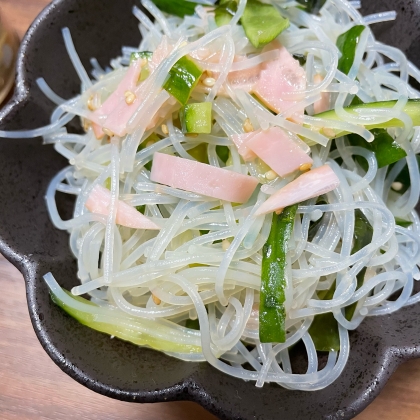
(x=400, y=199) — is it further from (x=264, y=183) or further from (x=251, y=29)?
(x=251, y=29)

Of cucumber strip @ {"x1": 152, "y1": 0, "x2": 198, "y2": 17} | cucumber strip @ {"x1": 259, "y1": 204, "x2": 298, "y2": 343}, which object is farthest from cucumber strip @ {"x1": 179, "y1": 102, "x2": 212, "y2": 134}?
cucumber strip @ {"x1": 152, "y1": 0, "x2": 198, "y2": 17}

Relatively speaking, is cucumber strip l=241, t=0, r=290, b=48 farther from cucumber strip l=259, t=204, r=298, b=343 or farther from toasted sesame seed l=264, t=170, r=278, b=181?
cucumber strip l=259, t=204, r=298, b=343

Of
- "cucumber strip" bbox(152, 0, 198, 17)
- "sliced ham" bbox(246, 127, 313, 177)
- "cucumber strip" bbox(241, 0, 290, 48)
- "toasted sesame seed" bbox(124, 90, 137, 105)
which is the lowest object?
"sliced ham" bbox(246, 127, 313, 177)

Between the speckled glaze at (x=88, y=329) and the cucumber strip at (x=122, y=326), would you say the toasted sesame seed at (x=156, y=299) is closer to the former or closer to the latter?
the cucumber strip at (x=122, y=326)

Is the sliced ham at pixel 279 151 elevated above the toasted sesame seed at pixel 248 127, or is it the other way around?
the toasted sesame seed at pixel 248 127

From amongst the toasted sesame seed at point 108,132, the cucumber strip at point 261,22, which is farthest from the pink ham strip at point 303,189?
the toasted sesame seed at point 108,132

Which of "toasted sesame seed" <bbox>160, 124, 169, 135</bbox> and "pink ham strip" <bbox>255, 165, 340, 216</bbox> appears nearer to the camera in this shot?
"pink ham strip" <bbox>255, 165, 340, 216</bbox>

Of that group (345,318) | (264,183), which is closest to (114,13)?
(264,183)
